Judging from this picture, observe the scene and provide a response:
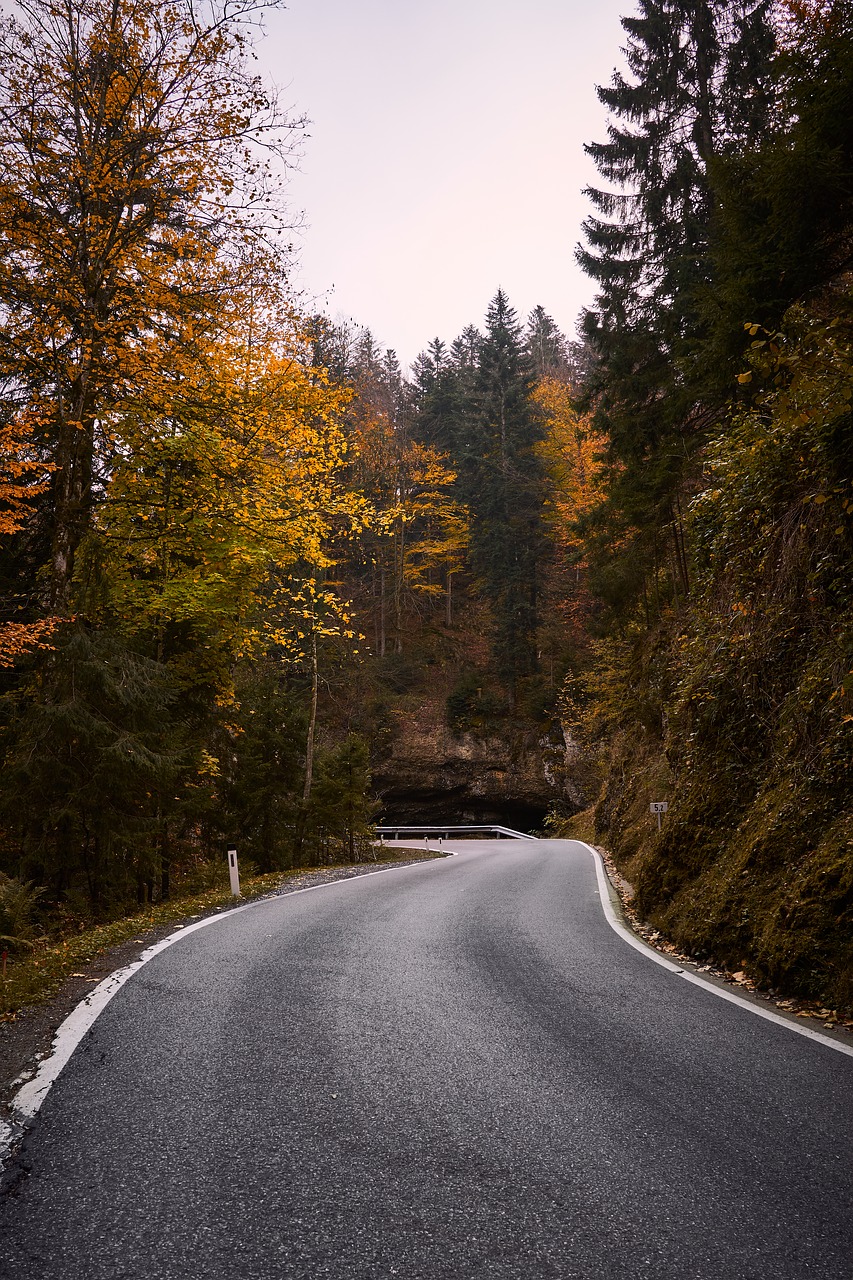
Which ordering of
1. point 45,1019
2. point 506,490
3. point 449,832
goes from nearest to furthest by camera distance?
point 45,1019, point 449,832, point 506,490

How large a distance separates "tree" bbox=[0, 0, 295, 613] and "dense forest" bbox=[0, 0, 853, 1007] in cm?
5

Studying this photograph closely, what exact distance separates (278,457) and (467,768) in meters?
24.3

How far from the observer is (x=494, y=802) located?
34.4 metres

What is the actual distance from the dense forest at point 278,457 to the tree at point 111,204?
49 mm

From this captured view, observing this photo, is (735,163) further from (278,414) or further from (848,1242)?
(848,1242)

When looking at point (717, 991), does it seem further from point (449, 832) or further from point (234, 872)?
point (449, 832)

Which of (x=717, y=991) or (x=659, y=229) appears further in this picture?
(x=659, y=229)

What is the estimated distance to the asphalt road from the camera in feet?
7.18

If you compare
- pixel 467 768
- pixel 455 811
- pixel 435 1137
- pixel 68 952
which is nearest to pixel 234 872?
pixel 68 952

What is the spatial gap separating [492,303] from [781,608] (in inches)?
1511

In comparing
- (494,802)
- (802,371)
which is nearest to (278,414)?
(802,371)

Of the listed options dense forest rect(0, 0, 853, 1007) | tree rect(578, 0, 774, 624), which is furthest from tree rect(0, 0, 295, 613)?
tree rect(578, 0, 774, 624)

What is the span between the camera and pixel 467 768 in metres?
33.9

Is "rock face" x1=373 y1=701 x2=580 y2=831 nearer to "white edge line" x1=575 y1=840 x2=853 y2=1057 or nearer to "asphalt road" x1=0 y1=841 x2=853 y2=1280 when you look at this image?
"white edge line" x1=575 y1=840 x2=853 y2=1057
